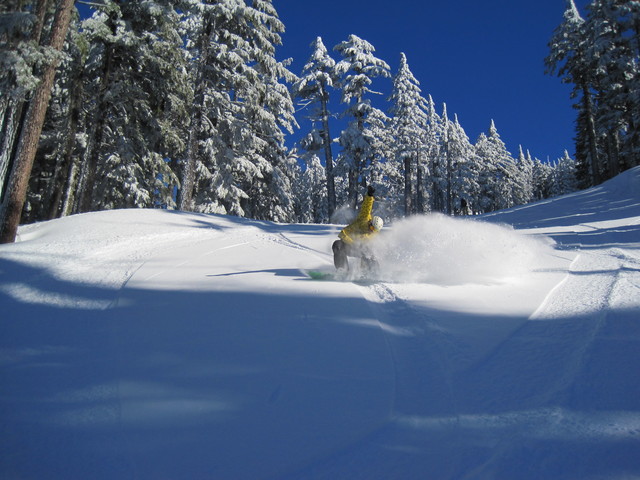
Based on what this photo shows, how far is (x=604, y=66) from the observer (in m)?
24.3

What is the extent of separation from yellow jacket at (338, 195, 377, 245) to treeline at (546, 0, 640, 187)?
21.8 m

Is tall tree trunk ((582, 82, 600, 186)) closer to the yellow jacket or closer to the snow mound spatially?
the snow mound

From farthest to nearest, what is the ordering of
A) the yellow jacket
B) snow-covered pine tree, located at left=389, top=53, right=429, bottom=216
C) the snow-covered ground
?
snow-covered pine tree, located at left=389, top=53, right=429, bottom=216 → the yellow jacket → the snow-covered ground

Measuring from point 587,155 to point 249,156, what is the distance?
106 ft

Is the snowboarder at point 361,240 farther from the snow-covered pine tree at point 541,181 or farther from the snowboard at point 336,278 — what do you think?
the snow-covered pine tree at point 541,181

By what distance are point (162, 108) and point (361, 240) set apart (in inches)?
563

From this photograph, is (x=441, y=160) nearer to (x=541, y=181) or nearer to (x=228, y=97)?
(x=228, y=97)

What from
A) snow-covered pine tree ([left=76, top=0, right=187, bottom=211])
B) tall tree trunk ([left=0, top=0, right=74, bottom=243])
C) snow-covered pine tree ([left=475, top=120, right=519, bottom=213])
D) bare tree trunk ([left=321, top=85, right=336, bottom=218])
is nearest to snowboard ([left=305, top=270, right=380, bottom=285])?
tall tree trunk ([left=0, top=0, right=74, bottom=243])

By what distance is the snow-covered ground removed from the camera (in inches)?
81.0

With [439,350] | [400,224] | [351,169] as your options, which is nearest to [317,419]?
[439,350]

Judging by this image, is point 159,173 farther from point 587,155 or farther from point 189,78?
point 587,155

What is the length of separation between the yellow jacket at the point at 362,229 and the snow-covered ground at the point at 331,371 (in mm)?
724

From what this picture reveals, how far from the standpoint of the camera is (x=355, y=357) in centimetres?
330

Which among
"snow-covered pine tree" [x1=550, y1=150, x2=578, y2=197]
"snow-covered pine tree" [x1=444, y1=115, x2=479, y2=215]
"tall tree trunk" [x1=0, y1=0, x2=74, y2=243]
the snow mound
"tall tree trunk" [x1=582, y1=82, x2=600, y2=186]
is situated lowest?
the snow mound
